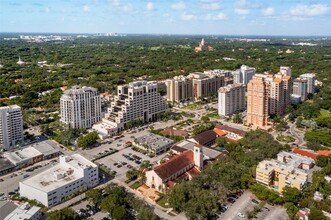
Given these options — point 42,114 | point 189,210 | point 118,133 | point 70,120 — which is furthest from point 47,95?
point 189,210

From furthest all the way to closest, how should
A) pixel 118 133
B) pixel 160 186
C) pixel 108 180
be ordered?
1. pixel 118 133
2. pixel 108 180
3. pixel 160 186

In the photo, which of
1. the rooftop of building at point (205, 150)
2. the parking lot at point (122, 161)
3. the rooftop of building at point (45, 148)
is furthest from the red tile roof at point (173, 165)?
the rooftop of building at point (45, 148)

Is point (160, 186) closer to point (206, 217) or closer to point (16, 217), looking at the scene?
point (206, 217)

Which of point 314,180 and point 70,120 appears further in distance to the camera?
point 70,120

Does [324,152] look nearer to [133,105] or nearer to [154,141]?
[154,141]

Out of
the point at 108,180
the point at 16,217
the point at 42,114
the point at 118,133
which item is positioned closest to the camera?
the point at 16,217

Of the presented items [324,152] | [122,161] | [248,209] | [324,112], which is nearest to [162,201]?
[248,209]
